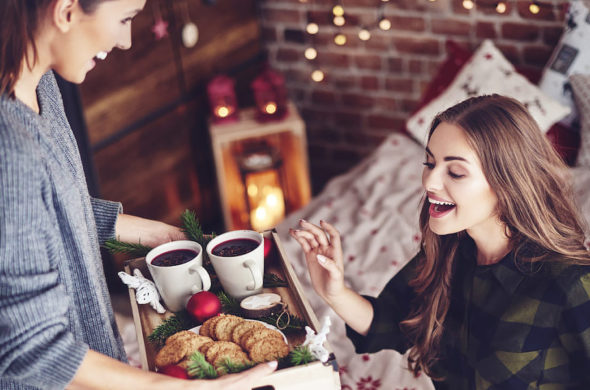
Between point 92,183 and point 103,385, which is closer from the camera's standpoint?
point 103,385

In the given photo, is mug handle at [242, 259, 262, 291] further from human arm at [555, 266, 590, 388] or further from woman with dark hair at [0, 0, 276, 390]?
human arm at [555, 266, 590, 388]

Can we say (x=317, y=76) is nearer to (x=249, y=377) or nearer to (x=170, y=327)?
(x=170, y=327)

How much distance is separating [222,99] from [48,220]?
1956 mm

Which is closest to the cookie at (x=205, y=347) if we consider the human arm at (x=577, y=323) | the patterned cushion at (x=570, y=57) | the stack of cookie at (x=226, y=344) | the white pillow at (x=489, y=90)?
the stack of cookie at (x=226, y=344)

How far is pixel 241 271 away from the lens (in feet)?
3.43

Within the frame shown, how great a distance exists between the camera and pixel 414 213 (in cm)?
211

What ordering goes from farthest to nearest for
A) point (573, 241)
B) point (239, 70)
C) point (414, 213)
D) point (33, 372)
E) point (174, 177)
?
point (239, 70), point (174, 177), point (414, 213), point (573, 241), point (33, 372)

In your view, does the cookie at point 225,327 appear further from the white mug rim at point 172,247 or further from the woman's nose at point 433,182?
the woman's nose at point 433,182

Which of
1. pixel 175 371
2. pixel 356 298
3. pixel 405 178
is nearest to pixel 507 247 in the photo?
pixel 356 298

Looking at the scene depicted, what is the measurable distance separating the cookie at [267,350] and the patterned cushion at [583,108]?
4.99 ft

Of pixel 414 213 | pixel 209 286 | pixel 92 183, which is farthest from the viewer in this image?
pixel 92 183

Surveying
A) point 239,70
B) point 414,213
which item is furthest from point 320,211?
point 239,70

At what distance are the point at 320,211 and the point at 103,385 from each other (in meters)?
1.44

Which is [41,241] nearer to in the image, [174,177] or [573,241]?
[573,241]
